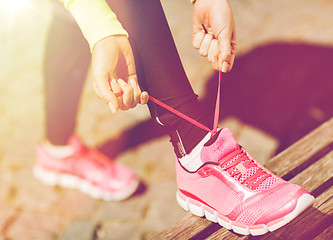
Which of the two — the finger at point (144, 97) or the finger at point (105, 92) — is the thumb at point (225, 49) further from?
the finger at point (105, 92)

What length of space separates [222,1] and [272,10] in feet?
7.62

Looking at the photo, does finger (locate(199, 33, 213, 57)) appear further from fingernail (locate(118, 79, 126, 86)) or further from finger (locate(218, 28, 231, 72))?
fingernail (locate(118, 79, 126, 86))

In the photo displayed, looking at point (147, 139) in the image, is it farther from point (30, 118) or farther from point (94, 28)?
point (94, 28)

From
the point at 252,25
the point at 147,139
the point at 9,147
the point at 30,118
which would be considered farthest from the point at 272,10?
the point at 9,147

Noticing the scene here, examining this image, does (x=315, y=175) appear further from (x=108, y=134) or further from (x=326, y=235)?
(x=108, y=134)

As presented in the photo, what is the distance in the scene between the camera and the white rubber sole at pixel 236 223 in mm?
1061

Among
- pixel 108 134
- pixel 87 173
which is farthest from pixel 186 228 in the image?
pixel 108 134

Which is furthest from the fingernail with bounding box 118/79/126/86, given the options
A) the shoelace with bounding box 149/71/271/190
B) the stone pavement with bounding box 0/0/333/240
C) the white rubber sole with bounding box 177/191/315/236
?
the stone pavement with bounding box 0/0/333/240

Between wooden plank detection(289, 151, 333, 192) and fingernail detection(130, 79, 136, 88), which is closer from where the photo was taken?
fingernail detection(130, 79, 136, 88)

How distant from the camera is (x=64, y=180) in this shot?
7.19 feet

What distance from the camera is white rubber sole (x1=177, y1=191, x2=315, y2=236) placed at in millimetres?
1061

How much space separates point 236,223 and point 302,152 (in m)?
0.49

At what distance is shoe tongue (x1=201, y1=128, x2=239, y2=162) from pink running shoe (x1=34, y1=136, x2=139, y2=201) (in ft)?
3.23

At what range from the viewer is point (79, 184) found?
2.18 metres
